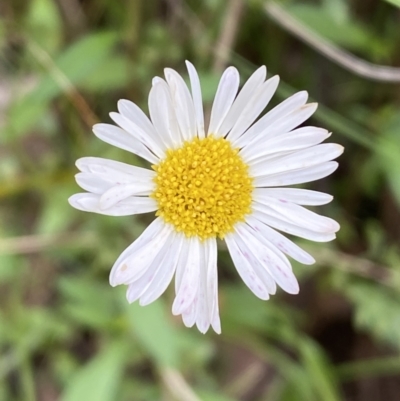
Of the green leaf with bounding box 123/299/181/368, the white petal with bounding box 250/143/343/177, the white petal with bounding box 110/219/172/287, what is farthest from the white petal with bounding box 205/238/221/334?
the green leaf with bounding box 123/299/181/368

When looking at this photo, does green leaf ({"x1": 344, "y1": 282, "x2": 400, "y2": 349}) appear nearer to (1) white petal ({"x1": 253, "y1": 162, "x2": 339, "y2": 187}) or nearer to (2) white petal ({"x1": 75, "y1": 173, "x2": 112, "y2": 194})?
A: (1) white petal ({"x1": 253, "y1": 162, "x2": 339, "y2": 187})

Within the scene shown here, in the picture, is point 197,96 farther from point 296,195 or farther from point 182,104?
point 296,195

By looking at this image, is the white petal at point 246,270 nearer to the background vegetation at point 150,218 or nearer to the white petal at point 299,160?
the white petal at point 299,160

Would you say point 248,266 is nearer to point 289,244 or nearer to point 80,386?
point 289,244

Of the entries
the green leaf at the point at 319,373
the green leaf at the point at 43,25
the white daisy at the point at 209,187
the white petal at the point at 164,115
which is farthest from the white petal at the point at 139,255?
the green leaf at the point at 319,373

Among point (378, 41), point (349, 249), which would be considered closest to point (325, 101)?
point (378, 41)

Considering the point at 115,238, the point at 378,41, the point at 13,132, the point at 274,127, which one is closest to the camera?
the point at 274,127

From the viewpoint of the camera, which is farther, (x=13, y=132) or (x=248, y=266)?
(x=13, y=132)
